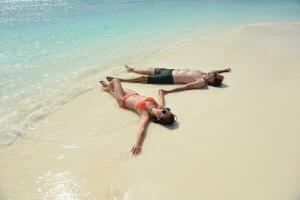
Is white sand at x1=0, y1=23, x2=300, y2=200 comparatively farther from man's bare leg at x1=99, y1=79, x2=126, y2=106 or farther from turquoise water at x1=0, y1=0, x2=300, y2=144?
turquoise water at x1=0, y1=0, x2=300, y2=144

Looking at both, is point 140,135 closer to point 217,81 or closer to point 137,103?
point 137,103

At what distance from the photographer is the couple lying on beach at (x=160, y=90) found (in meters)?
6.22

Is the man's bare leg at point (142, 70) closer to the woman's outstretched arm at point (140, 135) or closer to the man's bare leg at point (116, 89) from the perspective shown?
the man's bare leg at point (116, 89)

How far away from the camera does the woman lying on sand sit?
591 centimetres

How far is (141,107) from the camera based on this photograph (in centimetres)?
664

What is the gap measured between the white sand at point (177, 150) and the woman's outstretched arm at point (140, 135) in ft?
0.35

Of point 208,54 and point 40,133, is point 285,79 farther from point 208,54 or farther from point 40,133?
point 40,133

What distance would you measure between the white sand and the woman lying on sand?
15 centimetres

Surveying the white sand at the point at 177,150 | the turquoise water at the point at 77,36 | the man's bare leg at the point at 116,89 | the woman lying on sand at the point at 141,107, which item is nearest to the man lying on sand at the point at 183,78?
the white sand at the point at 177,150

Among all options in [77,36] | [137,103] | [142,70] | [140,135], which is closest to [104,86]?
[142,70]

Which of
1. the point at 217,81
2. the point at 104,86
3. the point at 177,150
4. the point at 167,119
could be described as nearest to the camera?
the point at 177,150

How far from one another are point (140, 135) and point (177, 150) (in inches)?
26.7

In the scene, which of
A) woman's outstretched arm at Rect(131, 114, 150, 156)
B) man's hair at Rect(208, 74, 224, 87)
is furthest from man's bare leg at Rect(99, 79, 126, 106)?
man's hair at Rect(208, 74, 224, 87)

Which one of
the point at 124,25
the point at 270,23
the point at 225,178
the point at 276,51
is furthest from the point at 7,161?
the point at 270,23
